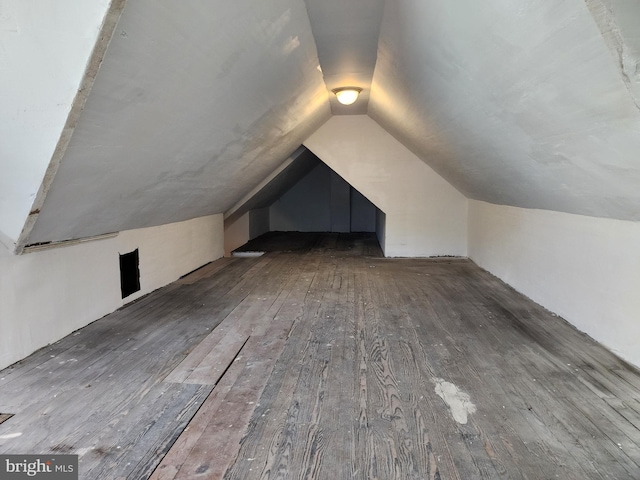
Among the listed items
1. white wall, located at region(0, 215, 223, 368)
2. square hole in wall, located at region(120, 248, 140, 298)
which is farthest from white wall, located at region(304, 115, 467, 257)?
square hole in wall, located at region(120, 248, 140, 298)

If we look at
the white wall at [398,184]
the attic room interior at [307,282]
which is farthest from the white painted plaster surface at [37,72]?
the white wall at [398,184]

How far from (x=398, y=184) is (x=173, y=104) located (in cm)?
436

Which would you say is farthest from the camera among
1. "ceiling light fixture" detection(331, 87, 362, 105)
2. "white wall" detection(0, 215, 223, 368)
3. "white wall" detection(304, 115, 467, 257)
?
"white wall" detection(304, 115, 467, 257)

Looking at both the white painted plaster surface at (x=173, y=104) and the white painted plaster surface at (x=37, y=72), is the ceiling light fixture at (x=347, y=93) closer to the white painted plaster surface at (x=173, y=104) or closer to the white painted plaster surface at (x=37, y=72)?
the white painted plaster surface at (x=173, y=104)

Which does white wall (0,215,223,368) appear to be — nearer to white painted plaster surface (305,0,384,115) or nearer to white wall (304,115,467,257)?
white painted plaster surface (305,0,384,115)

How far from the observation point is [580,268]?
306cm

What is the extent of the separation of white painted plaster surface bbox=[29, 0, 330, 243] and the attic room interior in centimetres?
2

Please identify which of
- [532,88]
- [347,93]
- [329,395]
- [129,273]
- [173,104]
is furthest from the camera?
[347,93]

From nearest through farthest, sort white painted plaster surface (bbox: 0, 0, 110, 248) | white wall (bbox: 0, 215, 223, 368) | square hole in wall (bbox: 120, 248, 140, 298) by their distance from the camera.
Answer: white painted plaster surface (bbox: 0, 0, 110, 248) < white wall (bbox: 0, 215, 223, 368) < square hole in wall (bbox: 120, 248, 140, 298)

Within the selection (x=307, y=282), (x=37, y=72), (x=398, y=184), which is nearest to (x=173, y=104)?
(x=37, y=72)

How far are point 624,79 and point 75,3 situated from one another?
197 centimetres

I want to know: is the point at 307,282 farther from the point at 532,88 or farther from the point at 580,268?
the point at 532,88

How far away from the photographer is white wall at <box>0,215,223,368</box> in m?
2.46

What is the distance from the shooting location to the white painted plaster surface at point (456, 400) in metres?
1.92
